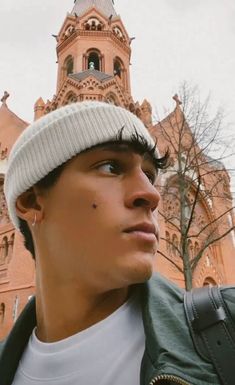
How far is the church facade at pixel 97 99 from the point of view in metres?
13.7

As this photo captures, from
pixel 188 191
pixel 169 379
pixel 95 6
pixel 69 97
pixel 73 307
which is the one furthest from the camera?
pixel 95 6

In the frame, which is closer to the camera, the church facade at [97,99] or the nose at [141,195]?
the nose at [141,195]

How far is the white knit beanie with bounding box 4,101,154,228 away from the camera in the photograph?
1.31 meters

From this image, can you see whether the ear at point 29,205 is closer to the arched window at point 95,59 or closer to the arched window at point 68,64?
the arched window at point 95,59

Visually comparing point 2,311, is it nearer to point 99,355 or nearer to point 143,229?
point 99,355

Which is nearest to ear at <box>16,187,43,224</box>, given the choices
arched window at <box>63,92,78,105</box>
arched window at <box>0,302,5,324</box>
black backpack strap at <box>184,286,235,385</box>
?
black backpack strap at <box>184,286,235,385</box>

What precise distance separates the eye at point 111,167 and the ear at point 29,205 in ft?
0.97

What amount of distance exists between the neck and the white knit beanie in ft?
1.39

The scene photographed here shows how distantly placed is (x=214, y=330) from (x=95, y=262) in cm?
39

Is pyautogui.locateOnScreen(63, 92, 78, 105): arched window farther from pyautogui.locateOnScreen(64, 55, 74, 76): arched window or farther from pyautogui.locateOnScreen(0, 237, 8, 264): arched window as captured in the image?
pyautogui.locateOnScreen(0, 237, 8, 264): arched window

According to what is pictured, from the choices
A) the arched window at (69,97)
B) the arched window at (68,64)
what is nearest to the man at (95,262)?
the arched window at (69,97)

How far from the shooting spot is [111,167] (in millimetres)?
1249

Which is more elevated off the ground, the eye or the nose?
the eye

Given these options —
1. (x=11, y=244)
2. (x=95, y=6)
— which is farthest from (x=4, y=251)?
(x=95, y=6)
